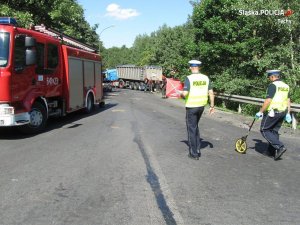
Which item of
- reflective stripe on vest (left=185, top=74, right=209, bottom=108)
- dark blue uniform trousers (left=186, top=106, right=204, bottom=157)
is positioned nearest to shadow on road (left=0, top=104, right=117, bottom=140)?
dark blue uniform trousers (left=186, top=106, right=204, bottom=157)

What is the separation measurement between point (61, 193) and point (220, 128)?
8.25 m

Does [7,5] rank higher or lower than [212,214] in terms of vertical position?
higher

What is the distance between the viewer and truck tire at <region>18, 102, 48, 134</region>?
11.0 m

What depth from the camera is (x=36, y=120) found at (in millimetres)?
11289

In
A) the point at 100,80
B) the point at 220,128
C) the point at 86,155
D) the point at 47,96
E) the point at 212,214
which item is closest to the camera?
the point at 212,214

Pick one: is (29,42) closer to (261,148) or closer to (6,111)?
(6,111)

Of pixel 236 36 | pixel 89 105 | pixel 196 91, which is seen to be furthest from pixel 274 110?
pixel 236 36

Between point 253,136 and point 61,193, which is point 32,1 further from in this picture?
point 61,193

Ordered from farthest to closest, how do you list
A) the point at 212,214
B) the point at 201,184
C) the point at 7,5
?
the point at 7,5, the point at 201,184, the point at 212,214

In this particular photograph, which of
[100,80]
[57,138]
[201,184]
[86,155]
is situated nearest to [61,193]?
[201,184]

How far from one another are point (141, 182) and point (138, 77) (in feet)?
145

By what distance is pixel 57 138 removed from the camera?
10375 mm

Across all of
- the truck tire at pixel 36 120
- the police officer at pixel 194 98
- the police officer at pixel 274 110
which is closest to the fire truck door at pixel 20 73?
the truck tire at pixel 36 120

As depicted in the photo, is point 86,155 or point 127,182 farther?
point 86,155
